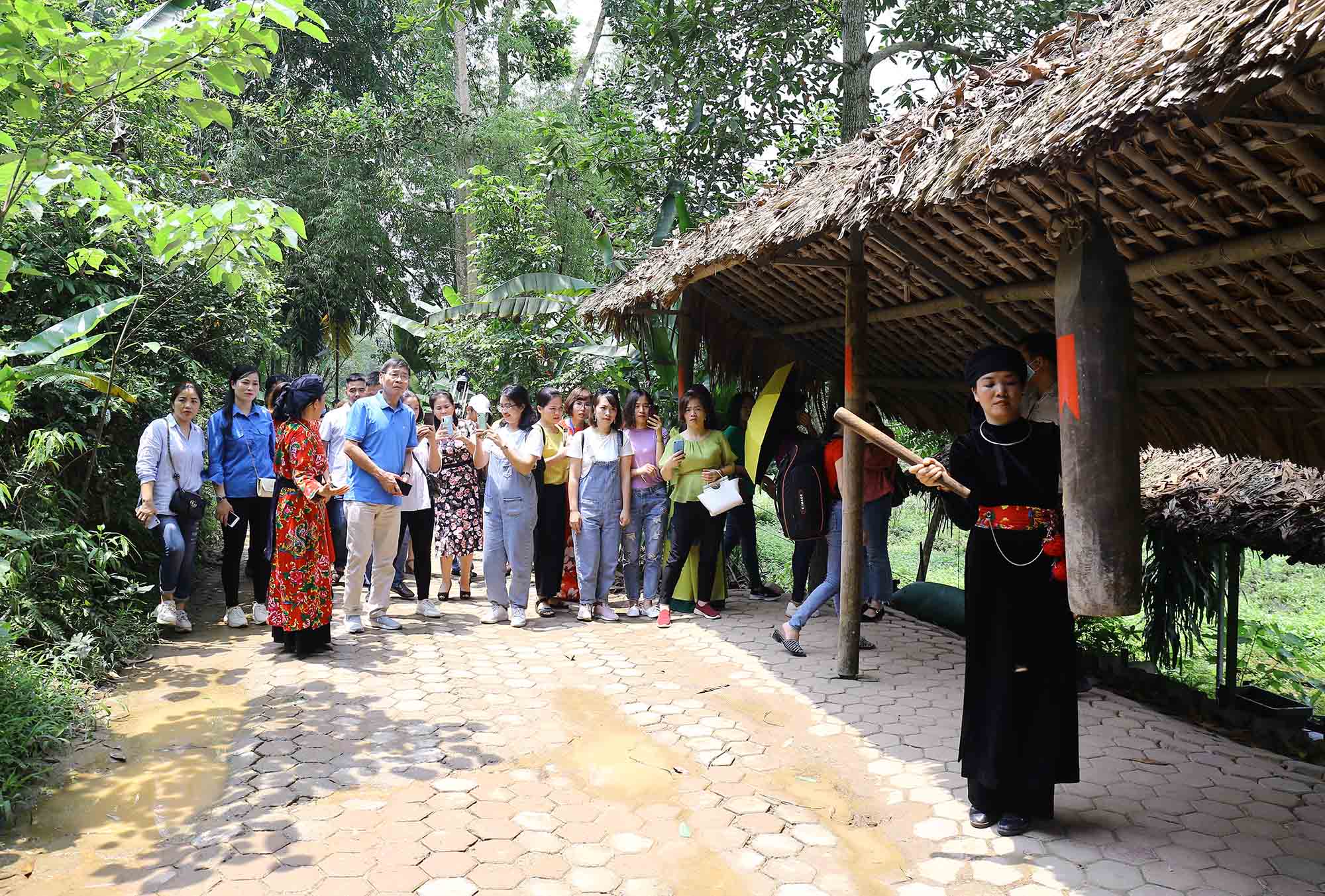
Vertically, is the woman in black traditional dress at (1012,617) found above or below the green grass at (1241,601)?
above

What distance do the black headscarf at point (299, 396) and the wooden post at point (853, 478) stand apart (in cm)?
328

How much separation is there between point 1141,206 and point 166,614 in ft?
20.3

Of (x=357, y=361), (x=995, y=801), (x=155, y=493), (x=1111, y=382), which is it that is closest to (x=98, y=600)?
(x=155, y=493)

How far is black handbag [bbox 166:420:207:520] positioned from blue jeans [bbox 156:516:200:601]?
5 cm

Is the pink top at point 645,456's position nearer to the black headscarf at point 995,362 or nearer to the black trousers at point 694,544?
the black trousers at point 694,544

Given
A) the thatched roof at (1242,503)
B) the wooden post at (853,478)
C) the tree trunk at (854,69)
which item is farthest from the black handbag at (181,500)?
the tree trunk at (854,69)

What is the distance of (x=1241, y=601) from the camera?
40.4 ft

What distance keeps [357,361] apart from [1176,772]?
3609 cm

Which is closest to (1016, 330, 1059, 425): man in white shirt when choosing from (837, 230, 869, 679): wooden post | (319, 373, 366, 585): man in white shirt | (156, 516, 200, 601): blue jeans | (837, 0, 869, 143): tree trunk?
(837, 230, 869, 679): wooden post

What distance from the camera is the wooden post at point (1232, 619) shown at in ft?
18.9

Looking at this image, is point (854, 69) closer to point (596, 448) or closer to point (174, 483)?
point (596, 448)

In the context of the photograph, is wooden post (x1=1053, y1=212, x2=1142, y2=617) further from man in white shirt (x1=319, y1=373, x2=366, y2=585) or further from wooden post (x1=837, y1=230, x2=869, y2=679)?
man in white shirt (x1=319, y1=373, x2=366, y2=585)

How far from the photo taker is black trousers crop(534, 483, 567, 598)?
711 centimetres

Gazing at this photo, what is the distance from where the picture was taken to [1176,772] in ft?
13.3
